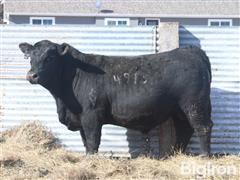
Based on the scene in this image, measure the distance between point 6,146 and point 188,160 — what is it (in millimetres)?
2936

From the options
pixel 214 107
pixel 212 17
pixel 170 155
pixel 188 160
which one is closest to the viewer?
pixel 188 160

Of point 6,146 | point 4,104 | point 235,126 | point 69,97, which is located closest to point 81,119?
point 69,97

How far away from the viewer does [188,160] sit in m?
8.28

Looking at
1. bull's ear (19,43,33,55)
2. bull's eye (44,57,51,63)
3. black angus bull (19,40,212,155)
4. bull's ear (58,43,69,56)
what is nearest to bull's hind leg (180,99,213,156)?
black angus bull (19,40,212,155)

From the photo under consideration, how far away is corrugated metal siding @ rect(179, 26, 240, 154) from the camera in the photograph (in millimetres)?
9562

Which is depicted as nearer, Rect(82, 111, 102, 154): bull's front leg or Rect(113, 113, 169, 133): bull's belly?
Rect(82, 111, 102, 154): bull's front leg

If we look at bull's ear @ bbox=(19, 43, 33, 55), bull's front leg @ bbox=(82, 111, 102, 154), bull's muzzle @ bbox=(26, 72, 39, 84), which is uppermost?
bull's ear @ bbox=(19, 43, 33, 55)

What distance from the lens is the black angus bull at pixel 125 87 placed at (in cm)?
838

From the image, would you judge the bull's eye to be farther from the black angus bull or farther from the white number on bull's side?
the white number on bull's side

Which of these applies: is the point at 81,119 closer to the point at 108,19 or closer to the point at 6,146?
the point at 6,146

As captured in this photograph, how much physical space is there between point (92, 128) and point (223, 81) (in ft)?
8.77

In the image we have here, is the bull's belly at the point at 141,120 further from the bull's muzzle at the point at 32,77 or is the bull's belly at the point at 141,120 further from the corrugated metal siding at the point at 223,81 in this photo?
the bull's muzzle at the point at 32,77

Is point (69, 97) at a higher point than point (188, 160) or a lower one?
higher

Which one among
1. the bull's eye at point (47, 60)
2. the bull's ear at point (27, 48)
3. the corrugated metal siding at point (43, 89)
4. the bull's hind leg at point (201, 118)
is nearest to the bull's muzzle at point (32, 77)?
the bull's eye at point (47, 60)
